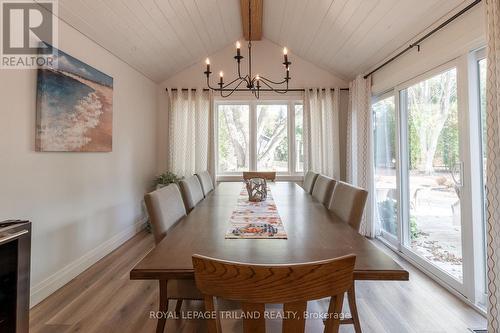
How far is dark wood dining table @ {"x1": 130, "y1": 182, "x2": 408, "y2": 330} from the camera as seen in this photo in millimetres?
947

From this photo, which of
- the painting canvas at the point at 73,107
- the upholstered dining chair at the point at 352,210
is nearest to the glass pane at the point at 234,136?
the painting canvas at the point at 73,107

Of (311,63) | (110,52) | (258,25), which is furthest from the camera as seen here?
(311,63)

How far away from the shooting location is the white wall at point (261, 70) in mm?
4301

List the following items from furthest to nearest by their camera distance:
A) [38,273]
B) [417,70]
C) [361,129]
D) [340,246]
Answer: [361,129], [417,70], [38,273], [340,246]

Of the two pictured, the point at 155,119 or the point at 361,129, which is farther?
the point at 155,119

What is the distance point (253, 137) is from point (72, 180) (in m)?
2.78

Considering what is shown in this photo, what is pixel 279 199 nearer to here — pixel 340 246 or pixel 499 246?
pixel 340 246

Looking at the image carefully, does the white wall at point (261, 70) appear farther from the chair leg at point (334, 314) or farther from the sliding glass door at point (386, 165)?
the chair leg at point (334, 314)

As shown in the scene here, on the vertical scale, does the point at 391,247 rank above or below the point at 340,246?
below

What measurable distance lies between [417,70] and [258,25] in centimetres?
232

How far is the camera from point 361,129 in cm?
357

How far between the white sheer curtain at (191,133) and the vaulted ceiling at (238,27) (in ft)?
1.82

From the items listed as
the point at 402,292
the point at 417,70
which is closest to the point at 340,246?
the point at 402,292

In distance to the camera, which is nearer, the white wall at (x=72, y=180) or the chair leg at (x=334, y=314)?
the chair leg at (x=334, y=314)
